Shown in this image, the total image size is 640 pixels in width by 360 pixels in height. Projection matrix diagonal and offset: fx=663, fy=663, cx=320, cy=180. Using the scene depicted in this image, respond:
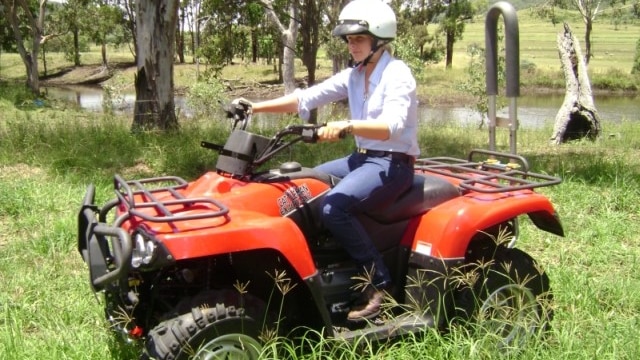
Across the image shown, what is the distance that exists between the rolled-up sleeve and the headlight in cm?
145

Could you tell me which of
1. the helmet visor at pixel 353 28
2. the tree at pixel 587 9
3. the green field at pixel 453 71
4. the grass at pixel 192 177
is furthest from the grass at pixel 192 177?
the tree at pixel 587 9

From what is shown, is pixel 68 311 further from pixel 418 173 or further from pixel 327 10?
pixel 327 10

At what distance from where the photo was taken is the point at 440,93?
115 feet

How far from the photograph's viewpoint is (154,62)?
9.69 meters

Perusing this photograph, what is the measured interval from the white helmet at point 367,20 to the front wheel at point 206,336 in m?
1.48

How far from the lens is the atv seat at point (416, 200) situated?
11.6ft

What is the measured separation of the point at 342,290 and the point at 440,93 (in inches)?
1280

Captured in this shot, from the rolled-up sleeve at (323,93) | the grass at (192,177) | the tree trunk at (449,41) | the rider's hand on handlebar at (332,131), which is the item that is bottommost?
the grass at (192,177)

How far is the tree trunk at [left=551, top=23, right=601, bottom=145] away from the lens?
469 inches

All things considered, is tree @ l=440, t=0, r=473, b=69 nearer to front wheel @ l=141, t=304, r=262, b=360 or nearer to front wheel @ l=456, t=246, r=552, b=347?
front wheel @ l=456, t=246, r=552, b=347

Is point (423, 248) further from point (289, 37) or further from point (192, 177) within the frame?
point (289, 37)

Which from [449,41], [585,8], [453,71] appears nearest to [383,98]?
[585,8]

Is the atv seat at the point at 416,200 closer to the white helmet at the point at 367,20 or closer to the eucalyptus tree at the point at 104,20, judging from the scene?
the white helmet at the point at 367,20

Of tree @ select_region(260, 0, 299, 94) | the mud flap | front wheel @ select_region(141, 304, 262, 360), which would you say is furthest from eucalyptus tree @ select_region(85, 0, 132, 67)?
front wheel @ select_region(141, 304, 262, 360)
